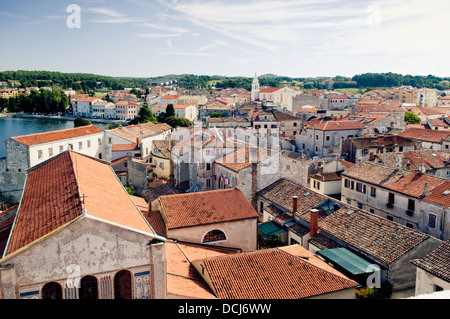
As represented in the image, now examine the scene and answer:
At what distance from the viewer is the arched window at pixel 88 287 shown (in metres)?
10.6

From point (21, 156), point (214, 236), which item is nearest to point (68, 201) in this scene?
point (214, 236)

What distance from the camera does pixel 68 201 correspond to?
1207 centimetres

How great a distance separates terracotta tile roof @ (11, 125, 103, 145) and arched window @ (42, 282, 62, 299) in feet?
97.9

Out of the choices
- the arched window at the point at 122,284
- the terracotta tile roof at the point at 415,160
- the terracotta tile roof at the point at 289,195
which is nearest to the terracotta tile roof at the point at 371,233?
the terracotta tile roof at the point at 289,195

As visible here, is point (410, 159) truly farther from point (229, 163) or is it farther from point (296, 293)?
point (296, 293)

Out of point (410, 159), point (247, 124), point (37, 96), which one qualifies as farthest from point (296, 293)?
point (37, 96)

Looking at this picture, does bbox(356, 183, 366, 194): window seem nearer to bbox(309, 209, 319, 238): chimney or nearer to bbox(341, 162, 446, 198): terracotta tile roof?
bbox(341, 162, 446, 198): terracotta tile roof

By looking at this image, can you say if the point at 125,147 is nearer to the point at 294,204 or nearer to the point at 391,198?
the point at 294,204

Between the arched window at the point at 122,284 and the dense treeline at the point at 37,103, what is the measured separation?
421 ft

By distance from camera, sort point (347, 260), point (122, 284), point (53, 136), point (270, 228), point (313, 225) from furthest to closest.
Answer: point (53, 136) → point (270, 228) → point (313, 225) → point (347, 260) → point (122, 284)

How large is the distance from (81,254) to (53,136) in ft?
109

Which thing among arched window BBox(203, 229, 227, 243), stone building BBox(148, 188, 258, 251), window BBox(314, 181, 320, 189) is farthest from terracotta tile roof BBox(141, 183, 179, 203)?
window BBox(314, 181, 320, 189)

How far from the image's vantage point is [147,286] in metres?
11.2

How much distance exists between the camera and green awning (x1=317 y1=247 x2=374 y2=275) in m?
16.5
